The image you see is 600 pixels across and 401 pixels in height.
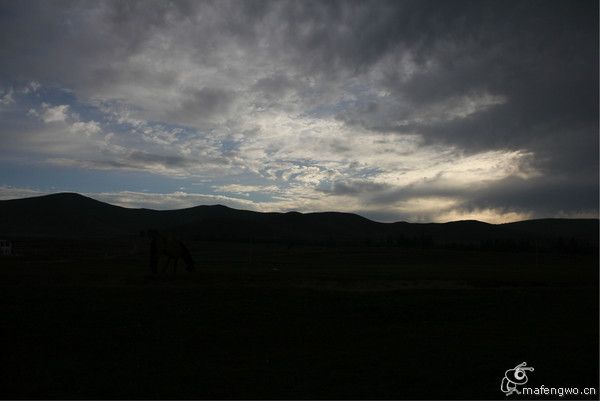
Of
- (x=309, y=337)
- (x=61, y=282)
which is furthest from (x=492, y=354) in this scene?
(x=61, y=282)

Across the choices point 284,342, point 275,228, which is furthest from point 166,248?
point 275,228

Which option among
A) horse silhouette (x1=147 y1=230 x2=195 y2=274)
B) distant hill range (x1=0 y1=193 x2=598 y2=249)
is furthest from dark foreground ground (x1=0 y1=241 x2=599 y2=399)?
distant hill range (x1=0 y1=193 x2=598 y2=249)

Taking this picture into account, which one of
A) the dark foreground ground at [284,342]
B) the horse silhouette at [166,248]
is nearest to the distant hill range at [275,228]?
the horse silhouette at [166,248]

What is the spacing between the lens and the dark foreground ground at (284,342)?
30.5 feet

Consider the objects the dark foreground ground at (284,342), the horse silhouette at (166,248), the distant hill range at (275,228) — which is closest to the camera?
the dark foreground ground at (284,342)

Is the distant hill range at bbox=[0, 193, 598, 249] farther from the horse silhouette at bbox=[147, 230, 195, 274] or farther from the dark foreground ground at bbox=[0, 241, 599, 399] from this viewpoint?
the dark foreground ground at bbox=[0, 241, 599, 399]

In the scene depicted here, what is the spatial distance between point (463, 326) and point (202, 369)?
8.68 m

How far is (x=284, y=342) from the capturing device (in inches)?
508

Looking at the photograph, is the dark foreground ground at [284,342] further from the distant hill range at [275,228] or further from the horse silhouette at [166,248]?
the distant hill range at [275,228]

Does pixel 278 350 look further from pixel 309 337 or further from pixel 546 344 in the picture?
pixel 546 344

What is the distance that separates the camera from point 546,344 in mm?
12383

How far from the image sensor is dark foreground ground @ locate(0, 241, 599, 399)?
365 inches

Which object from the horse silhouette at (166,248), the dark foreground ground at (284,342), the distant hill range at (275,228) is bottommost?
the dark foreground ground at (284,342)

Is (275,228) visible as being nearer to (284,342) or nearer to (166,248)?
(166,248)
